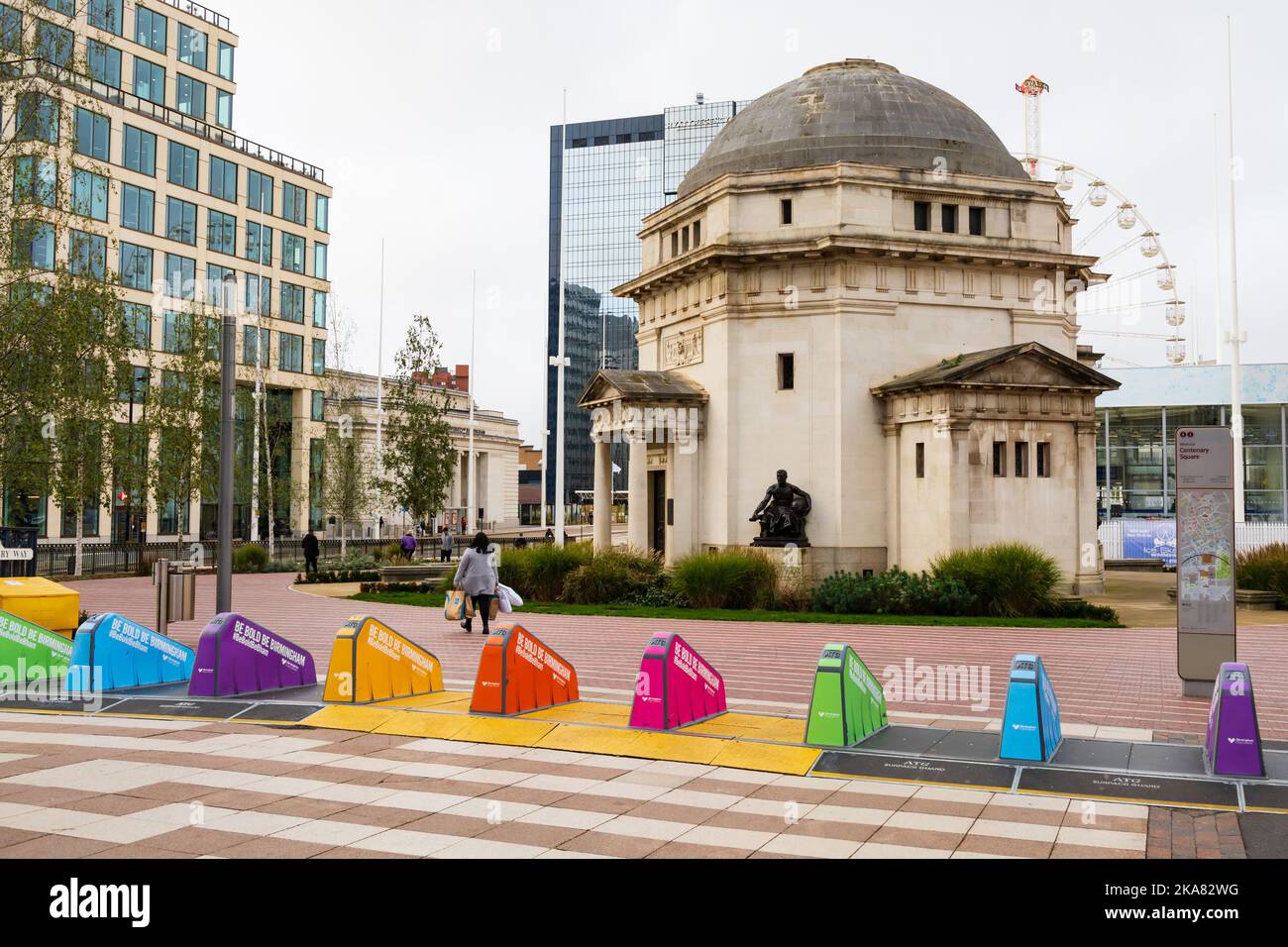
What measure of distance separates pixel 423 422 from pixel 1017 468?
25.1 meters

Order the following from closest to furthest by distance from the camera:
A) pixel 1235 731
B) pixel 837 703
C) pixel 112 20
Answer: pixel 1235 731
pixel 837 703
pixel 112 20

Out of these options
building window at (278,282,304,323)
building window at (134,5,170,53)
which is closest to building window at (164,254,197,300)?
building window at (278,282,304,323)

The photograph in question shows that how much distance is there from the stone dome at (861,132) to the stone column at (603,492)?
31.2 ft

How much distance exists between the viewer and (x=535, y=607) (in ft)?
90.9

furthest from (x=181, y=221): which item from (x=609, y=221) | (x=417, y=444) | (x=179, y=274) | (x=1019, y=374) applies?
(x=609, y=221)

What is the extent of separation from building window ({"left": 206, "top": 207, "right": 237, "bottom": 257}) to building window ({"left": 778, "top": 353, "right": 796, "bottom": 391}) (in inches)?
1634

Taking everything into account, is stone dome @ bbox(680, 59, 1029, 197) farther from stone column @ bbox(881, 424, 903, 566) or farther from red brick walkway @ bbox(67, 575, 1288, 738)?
red brick walkway @ bbox(67, 575, 1288, 738)

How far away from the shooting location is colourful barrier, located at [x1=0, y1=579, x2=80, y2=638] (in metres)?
17.8

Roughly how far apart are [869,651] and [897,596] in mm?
7362

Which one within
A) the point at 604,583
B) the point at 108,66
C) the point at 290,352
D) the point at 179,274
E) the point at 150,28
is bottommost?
the point at 604,583

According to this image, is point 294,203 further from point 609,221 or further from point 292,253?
point 609,221

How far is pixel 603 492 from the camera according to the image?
38.4 m

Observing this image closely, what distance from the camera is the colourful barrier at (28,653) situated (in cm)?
1495
